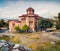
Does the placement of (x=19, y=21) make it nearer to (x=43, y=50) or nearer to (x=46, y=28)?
(x=46, y=28)

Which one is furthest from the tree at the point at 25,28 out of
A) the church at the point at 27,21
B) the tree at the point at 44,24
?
the tree at the point at 44,24

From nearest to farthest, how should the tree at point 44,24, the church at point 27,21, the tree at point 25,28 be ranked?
the tree at point 25,28, the church at point 27,21, the tree at point 44,24

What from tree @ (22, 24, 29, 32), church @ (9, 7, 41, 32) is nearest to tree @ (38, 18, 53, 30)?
church @ (9, 7, 41, 32)

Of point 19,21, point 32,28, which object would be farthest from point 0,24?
point 32,28

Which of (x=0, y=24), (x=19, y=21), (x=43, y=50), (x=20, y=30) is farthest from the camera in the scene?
(x=0, y=24)

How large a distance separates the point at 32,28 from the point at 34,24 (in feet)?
1.33

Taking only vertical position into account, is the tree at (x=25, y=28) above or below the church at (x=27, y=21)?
below

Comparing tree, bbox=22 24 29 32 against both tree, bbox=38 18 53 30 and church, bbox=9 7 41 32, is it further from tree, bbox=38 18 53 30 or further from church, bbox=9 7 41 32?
tree, bbox=38 18 53 30

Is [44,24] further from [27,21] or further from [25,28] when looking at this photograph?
[25,28]

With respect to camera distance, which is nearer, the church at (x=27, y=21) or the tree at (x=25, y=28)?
the tree at (x=25, y=28)

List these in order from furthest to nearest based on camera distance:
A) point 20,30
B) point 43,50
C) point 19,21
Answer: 1. point 19,21
2. point 20,30
3. point 43,50

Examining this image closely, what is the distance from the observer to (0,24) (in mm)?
14055

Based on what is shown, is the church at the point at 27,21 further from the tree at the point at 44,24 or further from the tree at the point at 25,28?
the tree at the point at 25,28

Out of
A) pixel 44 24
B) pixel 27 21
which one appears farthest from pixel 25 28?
pixel 44 24
